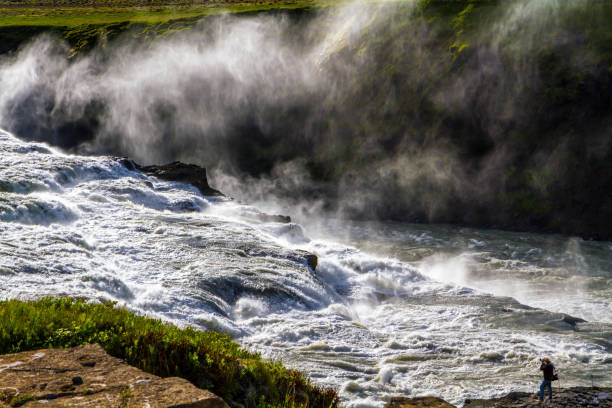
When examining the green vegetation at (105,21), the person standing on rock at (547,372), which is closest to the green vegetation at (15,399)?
the person standing on rock at (547,372)

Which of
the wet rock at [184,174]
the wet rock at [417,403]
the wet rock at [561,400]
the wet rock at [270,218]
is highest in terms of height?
the wet rock at [184,174]

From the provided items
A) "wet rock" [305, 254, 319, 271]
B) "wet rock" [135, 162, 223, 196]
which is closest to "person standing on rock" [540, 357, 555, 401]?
"wet rock" [305, 254, 319, 271]

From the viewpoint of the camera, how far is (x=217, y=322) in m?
15.6

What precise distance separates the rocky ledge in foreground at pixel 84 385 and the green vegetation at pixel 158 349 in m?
0.95

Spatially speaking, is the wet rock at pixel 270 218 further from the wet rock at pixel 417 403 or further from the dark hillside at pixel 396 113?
the wet rock at pixel 417 403

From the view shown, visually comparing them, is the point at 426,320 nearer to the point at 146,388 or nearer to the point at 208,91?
the point at 146,388

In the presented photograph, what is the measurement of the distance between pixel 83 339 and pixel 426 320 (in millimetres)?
14795

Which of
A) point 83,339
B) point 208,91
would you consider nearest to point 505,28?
point 208,91

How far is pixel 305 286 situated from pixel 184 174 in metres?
17.5


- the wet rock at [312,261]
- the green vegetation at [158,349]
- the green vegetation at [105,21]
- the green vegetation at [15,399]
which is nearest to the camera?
the green vegetation at [15,399]

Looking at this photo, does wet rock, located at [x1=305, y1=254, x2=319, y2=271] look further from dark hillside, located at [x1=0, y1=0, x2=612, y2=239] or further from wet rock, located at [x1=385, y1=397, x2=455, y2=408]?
dark hillside, located at [x1=0, y1=0, x2=612, y2=239]

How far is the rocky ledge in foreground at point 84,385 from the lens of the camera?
4465mm

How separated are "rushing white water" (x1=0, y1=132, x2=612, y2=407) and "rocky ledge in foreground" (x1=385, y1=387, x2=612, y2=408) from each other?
2.63ft

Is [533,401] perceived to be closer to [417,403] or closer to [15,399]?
[417,403]
